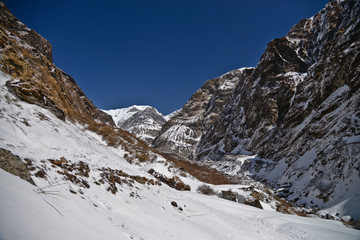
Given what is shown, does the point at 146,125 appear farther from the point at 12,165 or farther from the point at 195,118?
the point at 12,165

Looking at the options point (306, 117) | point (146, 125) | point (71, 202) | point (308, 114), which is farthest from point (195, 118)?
point (71, 202)

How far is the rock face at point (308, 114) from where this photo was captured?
53.5ft

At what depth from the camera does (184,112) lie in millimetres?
117750

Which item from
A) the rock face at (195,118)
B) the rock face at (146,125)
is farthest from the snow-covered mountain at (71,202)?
the rock face at (146,125)

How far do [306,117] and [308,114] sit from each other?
557 millimetres

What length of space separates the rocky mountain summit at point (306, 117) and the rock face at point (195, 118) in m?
21.5

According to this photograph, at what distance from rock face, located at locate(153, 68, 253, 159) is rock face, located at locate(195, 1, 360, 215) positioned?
27.9m

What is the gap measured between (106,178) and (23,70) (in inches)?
596

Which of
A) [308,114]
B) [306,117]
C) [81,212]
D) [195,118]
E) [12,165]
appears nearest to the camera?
[81,212]

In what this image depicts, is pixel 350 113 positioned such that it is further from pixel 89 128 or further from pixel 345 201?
pixel 89 128

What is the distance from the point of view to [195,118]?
109 metres

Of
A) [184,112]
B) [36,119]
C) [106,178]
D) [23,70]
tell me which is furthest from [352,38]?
[184,112]

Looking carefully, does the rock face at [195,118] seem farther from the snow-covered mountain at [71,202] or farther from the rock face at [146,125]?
the snow-covered mountain at [71,202]

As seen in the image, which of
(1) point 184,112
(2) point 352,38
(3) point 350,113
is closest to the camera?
(3) point 350,113
